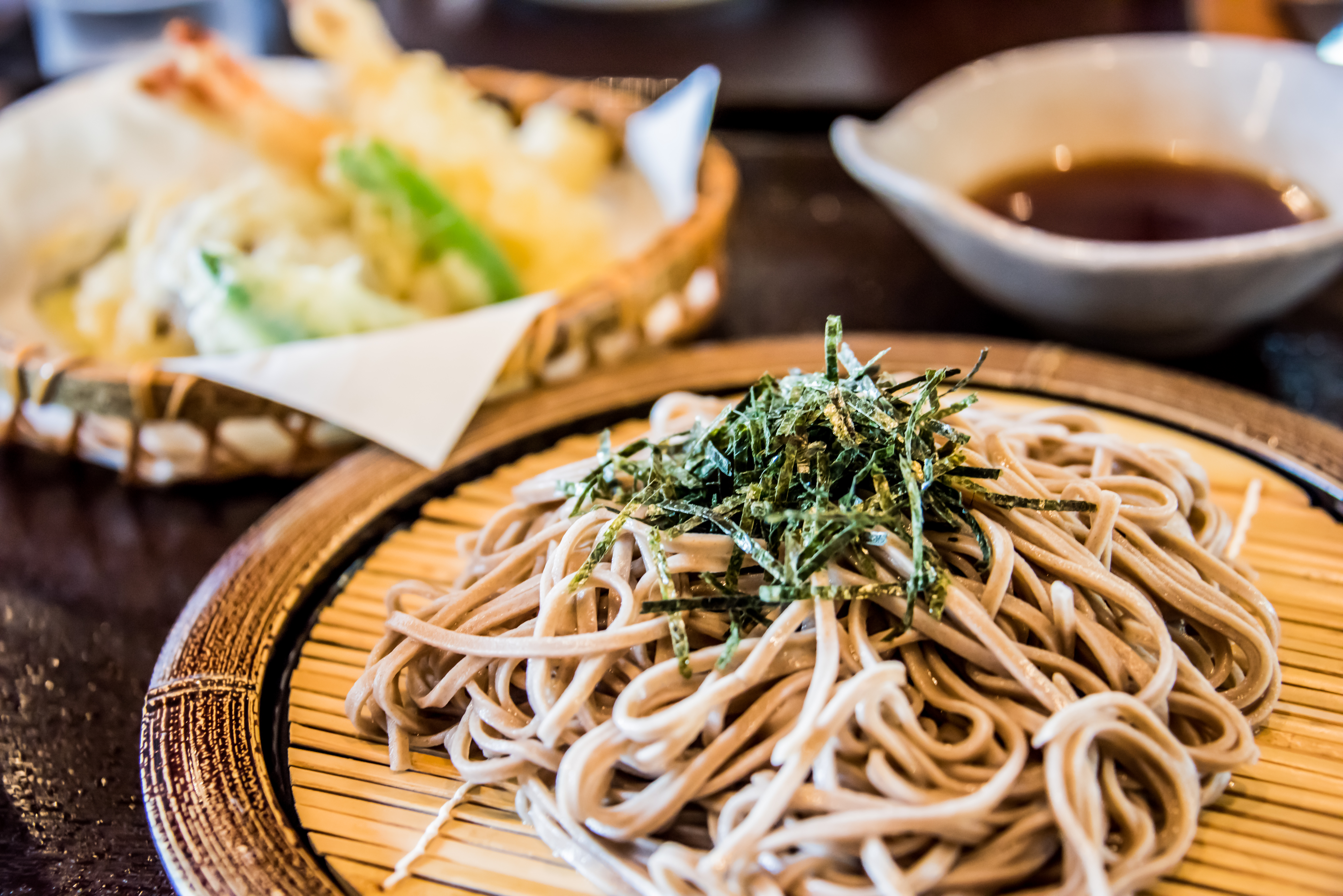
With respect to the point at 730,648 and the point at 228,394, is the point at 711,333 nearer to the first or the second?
the point at 228,394

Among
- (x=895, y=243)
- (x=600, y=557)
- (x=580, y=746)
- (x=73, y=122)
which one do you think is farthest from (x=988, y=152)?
(x=73, y=122)

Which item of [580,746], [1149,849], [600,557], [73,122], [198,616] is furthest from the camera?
[73,122]

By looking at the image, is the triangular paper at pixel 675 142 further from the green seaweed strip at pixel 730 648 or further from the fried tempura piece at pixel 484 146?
the green seaweed strip at pixel 730 648

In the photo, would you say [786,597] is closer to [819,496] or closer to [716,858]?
[819,496]

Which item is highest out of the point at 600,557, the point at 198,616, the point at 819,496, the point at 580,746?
the point at 819,496

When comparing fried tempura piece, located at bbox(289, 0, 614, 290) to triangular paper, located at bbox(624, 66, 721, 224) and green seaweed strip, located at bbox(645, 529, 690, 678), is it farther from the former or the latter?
green seaweed strip, located at bbox(645, 529, 690, 678)

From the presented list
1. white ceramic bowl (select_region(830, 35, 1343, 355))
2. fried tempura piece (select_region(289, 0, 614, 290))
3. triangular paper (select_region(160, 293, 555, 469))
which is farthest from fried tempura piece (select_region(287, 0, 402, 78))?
white ceramic bowl (select_region(830, 35, 1343, 355))
